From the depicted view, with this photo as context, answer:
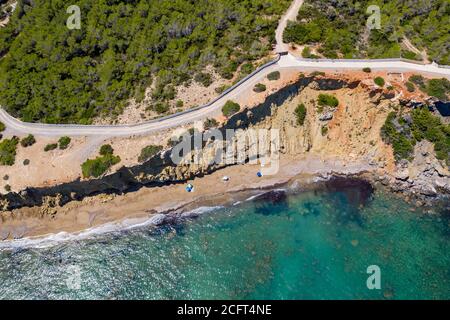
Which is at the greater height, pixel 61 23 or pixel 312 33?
pixel 61 23

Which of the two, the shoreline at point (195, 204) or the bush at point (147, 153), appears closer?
the bush at point (147, 153)

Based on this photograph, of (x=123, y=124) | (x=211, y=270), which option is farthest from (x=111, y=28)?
(x=211, y=270)

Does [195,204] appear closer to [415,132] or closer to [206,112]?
[206,112]

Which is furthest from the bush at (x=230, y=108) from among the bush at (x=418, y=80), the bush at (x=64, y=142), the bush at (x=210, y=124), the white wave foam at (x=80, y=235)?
the bush at (x=418, y=80)

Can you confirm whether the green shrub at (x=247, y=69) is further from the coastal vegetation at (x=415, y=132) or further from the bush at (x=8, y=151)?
the bush at (x=8, y=151)

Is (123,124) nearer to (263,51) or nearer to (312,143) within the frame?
(263,51)

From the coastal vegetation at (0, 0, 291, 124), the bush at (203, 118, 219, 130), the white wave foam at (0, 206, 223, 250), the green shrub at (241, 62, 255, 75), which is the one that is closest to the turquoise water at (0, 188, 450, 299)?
the white wave foam at (0, 206, 223, 250)

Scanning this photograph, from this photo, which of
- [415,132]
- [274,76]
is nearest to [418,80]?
[415,132]

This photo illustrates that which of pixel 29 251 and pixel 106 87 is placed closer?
pixel 29 251

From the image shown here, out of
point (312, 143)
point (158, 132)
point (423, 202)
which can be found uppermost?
point (158, 132)
